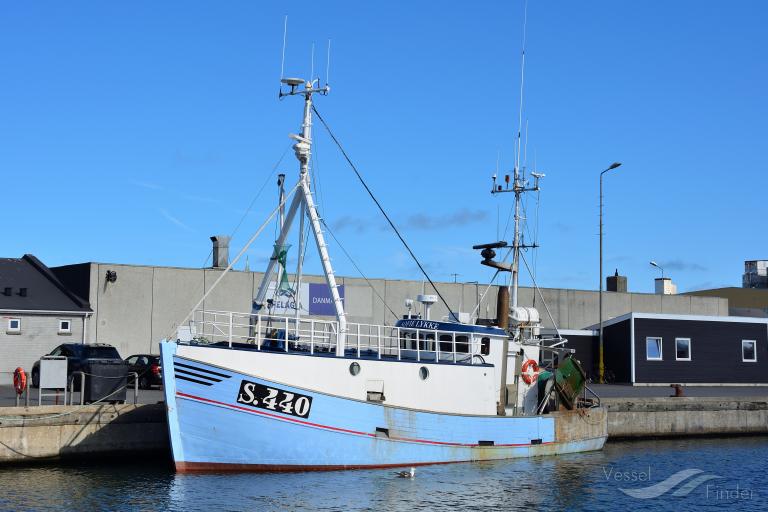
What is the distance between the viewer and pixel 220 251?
46844 mm

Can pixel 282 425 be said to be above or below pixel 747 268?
below

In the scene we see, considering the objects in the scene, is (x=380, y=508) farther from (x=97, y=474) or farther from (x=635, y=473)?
(x=635, y=473)

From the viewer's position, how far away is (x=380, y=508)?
67.3 feet

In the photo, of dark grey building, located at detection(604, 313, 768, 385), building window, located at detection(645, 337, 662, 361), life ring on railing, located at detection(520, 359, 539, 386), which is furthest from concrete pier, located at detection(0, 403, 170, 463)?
building window, located at detection(645, 337, 662, 361)

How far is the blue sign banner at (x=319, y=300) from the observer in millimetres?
47031

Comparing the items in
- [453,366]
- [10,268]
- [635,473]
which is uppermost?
[10,268]

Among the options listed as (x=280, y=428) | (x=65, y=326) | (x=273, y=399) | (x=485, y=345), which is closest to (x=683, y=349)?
(x=485, y=345)

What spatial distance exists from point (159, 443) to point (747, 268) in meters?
85.8

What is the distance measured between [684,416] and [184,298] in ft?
74.3

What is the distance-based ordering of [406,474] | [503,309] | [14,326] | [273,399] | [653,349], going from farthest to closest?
[653,349], [14,326], [503,309], [406,474], [273,399]

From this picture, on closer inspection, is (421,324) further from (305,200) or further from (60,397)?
(60,397)

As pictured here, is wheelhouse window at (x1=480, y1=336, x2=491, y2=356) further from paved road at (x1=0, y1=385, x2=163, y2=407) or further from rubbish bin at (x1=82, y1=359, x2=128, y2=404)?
rubbish bin at (x1=82, y1=359, x2=128, y2=404)

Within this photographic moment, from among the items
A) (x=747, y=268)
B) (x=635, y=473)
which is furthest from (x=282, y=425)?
(x=747, y=268)

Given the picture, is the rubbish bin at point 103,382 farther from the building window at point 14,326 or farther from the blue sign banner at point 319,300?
the blue sign banner at point 319,300
